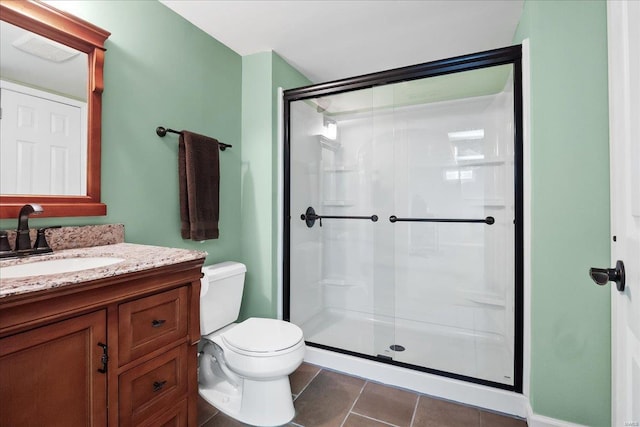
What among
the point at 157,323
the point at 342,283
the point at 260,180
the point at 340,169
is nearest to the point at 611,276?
the point at 157,323

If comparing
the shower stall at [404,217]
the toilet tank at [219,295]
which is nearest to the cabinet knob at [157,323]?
the toilet tank at [219,295]

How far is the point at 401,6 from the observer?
68.5 inches

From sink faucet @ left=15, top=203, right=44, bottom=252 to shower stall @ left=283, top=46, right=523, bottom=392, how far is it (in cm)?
145

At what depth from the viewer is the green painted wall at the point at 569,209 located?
1370 millimetres

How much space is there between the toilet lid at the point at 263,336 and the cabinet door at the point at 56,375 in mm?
679

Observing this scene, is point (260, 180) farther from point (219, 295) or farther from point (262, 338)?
point (262, 338)

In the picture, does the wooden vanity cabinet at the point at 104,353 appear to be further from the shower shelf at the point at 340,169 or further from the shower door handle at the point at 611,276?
the shower shelf at the point at 340,169

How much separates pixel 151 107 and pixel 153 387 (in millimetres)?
1381

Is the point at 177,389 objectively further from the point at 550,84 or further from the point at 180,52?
the point at 550,84

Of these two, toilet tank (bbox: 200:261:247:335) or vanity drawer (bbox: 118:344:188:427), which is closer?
vanity drawer (bbox: 118:344:188:427)

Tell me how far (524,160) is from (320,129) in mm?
1550

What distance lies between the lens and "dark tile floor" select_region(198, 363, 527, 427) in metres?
1.56

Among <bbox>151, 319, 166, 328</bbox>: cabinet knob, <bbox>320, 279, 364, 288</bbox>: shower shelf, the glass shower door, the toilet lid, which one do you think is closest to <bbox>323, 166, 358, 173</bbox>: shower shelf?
the glass shower door

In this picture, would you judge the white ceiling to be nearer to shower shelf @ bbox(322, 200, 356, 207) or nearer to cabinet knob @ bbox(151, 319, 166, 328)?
shower shelf @ bbox(322, 200, 356, 207)
